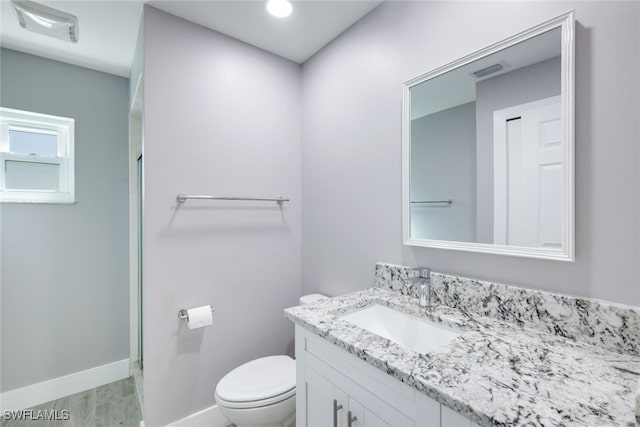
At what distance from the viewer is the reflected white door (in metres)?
0.95

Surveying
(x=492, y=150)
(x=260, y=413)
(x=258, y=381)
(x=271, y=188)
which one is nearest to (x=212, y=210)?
(x=271, y=188)

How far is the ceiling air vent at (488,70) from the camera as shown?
1096 mm

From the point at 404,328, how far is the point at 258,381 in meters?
0.84

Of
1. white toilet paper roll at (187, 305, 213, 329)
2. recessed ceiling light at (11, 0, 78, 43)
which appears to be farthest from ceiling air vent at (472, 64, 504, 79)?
recessed ceiling light at (11, 0, 78, 43)

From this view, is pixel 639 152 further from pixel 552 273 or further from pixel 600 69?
pixel 552 273

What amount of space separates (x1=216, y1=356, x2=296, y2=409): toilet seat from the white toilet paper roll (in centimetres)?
32

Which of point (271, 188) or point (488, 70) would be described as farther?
point (271, 188)

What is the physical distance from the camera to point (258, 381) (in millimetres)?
1495

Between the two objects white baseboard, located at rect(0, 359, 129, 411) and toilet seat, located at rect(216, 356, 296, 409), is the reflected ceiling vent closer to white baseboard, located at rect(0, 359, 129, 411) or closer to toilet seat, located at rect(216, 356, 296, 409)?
toilet seat, located at rect(216, 356, 296, 409)

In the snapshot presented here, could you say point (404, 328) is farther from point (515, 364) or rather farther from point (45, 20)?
point (45, 20)

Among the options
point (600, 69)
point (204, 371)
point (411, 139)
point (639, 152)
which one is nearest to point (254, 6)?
point (411, 139)

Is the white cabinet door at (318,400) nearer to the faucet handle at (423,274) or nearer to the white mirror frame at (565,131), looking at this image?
the faucet handle at (423,274)

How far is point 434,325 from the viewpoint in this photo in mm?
1104

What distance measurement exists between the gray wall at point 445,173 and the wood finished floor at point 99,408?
2160 millimetres
